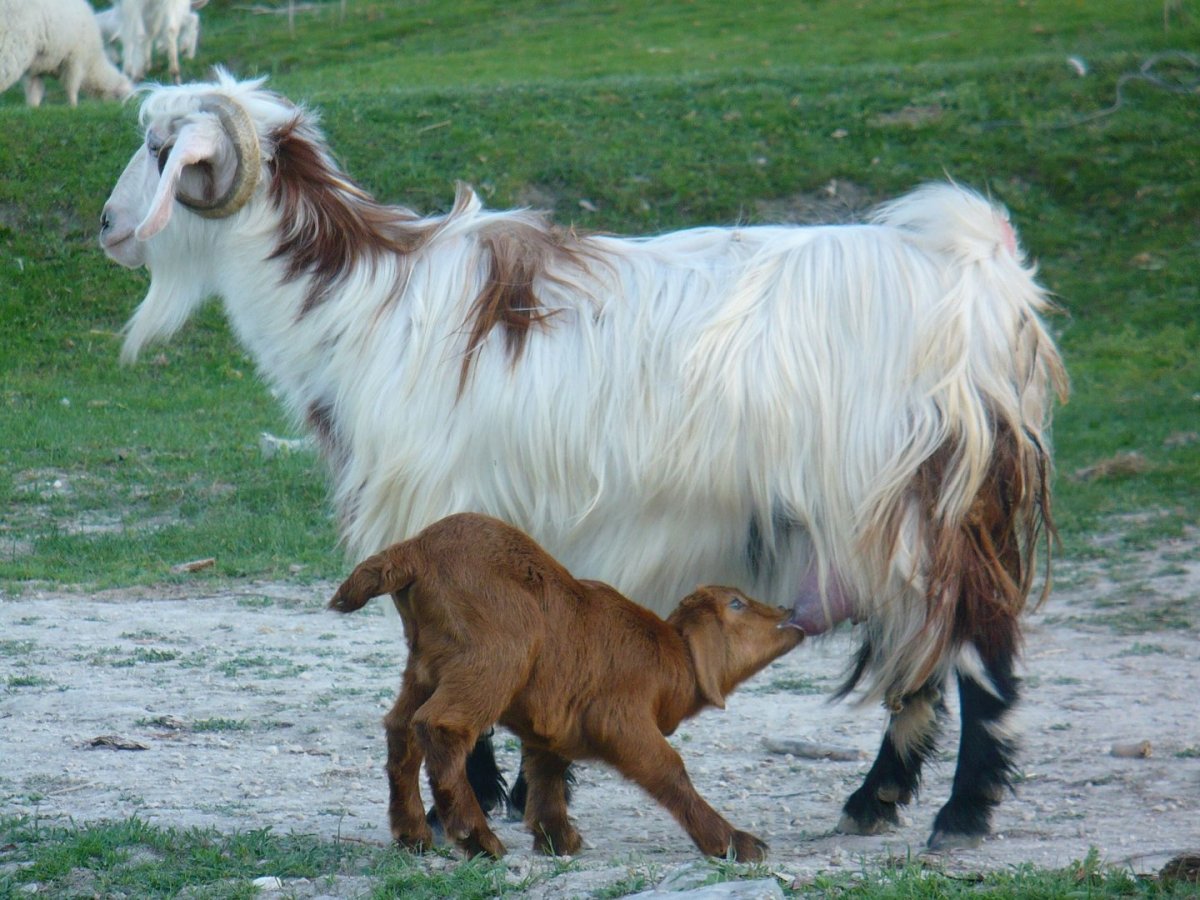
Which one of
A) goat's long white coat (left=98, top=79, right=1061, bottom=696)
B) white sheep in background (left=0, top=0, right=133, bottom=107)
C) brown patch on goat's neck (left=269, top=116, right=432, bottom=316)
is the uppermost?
white sheep in background (left=0, top=0, right=133, bottom=107)

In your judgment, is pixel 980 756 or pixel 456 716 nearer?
pixel 456 716

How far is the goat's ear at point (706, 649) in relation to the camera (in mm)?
4230

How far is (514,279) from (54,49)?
54.9 ft

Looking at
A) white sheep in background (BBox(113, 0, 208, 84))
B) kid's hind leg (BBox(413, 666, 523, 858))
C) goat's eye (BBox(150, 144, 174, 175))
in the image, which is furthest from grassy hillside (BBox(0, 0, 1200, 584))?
kid's hind leg (BBox(413, 666, 523, 858))

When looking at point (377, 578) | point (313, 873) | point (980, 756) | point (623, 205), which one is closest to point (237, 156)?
point (377, 578)

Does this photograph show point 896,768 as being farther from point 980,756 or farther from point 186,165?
point 186,165

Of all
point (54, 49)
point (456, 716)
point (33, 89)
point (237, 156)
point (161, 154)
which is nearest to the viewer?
point (456, 716)

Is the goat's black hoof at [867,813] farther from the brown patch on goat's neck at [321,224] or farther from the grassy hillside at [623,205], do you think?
the grassy hillside at [623,205]

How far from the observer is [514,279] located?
473 centimetres

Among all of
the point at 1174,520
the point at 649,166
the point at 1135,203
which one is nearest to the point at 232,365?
the point at 649,166

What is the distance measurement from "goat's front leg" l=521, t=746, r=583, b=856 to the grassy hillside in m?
4.17

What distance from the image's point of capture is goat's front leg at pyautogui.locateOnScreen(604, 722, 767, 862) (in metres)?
4.00

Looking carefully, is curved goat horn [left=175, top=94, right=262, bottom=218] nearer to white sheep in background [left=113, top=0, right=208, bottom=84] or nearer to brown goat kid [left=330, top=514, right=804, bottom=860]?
brown goat kid [left=330, top=514, right=804, bottom=860]

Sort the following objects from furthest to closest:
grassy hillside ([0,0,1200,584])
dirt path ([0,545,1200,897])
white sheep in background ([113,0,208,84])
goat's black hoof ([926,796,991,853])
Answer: white sheep in background ([113,0,208,84])
grassy hillside ([0,0,1200,584])
dirt path ([0,545,1200,897])
goat's black hoof ([926,796,991,853])
